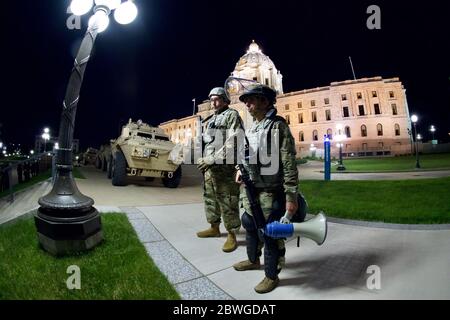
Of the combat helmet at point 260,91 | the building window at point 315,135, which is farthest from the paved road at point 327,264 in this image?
the building window at point 315,135

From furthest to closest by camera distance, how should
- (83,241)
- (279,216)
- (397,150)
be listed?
(397,150) → (83,241) → (279,216)

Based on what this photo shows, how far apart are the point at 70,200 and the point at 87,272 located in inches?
39.7

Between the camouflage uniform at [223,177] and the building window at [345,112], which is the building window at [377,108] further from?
the camouflage uniform at [223,177]

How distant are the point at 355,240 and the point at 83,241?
371 centimetres

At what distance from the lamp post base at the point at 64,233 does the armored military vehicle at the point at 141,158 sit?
16.6ft

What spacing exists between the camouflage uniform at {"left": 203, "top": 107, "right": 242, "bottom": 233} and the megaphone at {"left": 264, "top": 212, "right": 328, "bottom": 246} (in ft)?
4.39

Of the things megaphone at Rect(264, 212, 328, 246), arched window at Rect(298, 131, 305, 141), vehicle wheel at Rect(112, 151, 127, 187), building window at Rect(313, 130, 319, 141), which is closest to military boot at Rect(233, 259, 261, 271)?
megaphone at Rect(264, 212, 328, 246)

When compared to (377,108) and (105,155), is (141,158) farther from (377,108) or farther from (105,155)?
(377,108)

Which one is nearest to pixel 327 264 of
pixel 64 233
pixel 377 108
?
pixel 64 233

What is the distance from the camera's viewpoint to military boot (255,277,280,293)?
2.29 m

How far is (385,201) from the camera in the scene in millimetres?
5672
